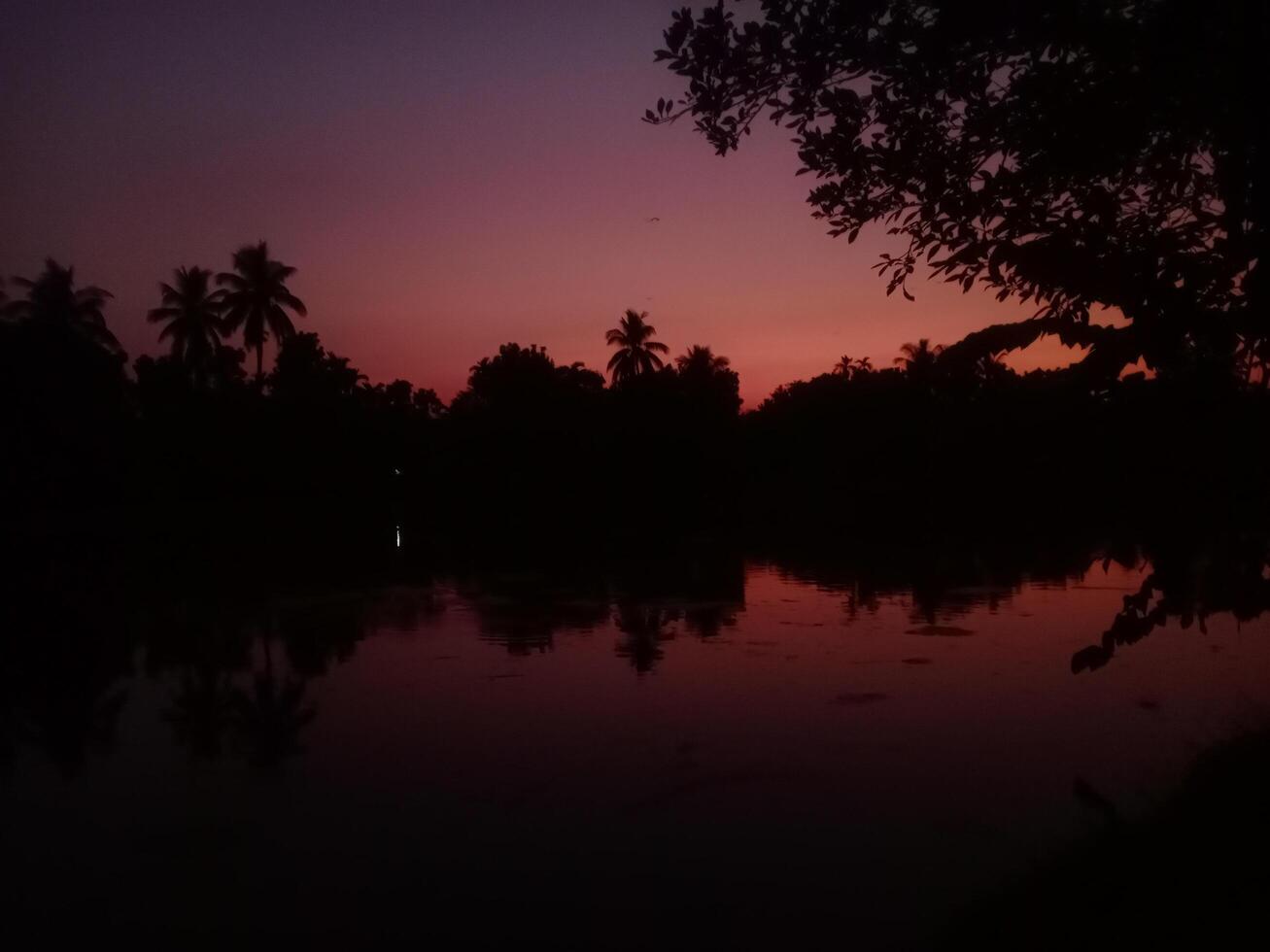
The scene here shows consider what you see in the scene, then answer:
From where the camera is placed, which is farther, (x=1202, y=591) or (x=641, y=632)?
(x=641, y=632)

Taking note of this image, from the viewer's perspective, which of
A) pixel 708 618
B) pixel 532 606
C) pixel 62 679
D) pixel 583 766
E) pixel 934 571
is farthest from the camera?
pixel 934 571

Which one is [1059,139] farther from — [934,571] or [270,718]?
[934,571]

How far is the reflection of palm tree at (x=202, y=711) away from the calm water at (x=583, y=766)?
39 millimetres

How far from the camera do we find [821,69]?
6.43 metres

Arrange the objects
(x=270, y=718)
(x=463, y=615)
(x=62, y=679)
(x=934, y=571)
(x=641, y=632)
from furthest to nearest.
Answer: (x=934, y=571) → (x=463, y=615) → (x=641, y=632) → (x=62, y=679) → (x=270, y=718)

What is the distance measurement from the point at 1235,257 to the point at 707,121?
3.21m

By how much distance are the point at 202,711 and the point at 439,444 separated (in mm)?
43285

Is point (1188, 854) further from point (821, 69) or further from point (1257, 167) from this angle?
point (821, 69)

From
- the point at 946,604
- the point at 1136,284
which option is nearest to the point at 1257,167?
the point at 1136,284

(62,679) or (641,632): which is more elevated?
(641,632)

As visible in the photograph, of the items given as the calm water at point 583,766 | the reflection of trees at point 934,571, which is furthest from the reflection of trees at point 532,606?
the reflection of trees at point 934,571

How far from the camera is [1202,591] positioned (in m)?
4.82

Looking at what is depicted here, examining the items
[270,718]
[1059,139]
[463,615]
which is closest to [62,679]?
[270,718]

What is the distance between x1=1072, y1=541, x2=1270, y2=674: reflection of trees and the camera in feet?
15.0
